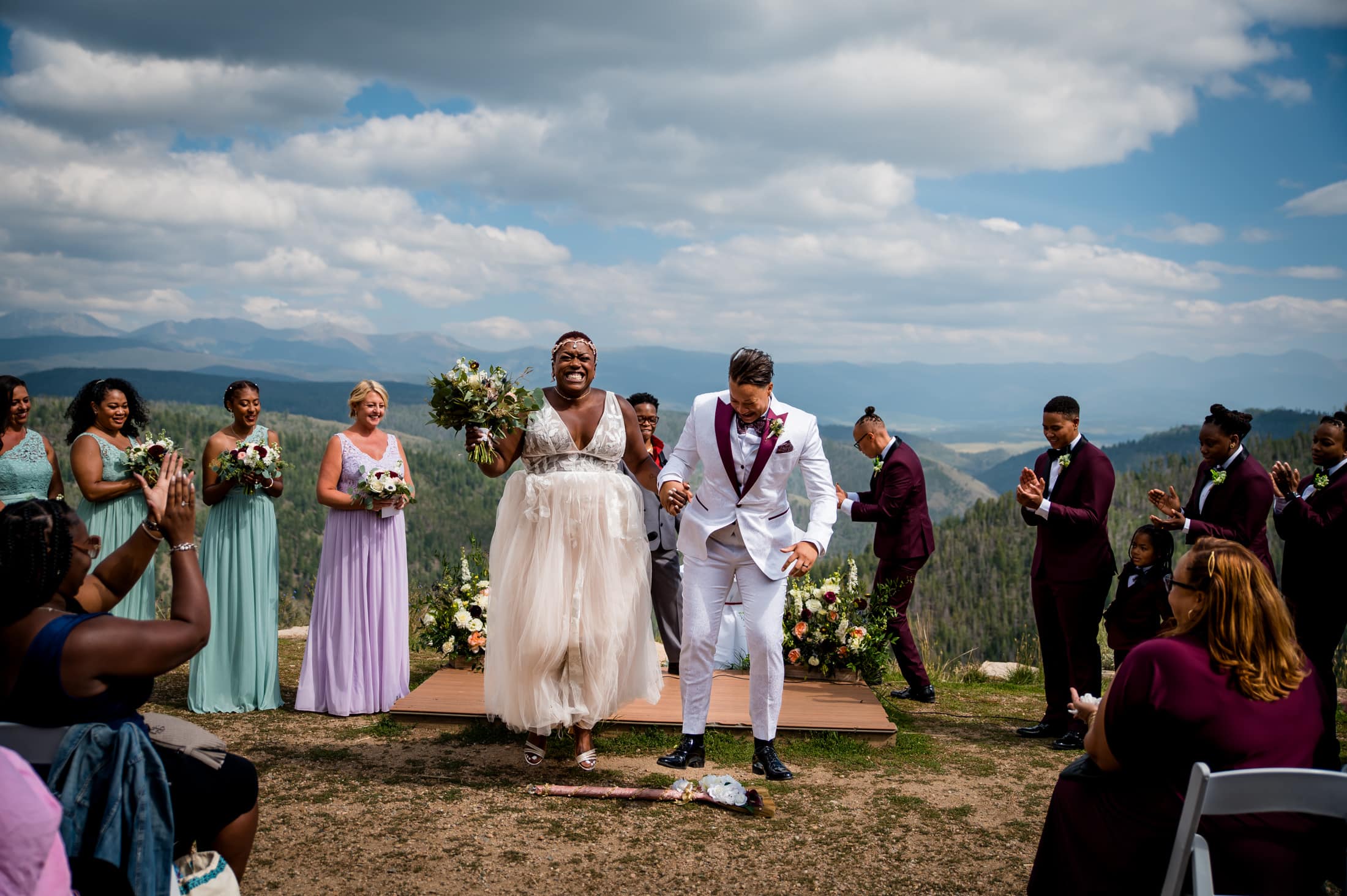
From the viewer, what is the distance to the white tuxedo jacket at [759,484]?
559 centimetres

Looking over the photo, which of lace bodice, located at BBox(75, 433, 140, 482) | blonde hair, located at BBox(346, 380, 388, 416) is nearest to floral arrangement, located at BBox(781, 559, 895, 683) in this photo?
blonde hair, located at BBox(346, 380, 388, 416)

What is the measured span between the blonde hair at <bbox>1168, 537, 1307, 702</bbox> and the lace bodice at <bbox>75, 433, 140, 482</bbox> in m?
7.26

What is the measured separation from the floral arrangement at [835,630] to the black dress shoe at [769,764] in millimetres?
1880

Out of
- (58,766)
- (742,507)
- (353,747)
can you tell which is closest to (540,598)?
(742,507)

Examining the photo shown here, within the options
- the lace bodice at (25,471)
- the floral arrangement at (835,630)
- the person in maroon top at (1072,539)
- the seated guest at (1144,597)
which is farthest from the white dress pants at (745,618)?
the lace bodice at (25,471)

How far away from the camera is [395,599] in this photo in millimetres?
Result: 7492

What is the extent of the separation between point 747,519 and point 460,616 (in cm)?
322

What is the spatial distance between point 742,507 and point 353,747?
3.15 metres

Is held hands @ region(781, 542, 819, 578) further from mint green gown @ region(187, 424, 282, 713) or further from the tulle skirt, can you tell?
mint green gown @ region(187, 424, 282, 713)

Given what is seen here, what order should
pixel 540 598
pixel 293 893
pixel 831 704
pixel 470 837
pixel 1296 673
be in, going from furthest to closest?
1. pixel 831 704
2. pixel 540 598
3. pixel 470 837
4. pixel 293 893
5. pixel 1296 673

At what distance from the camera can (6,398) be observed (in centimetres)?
704

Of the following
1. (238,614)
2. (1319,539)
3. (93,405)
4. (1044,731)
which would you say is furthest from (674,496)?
(93,405)

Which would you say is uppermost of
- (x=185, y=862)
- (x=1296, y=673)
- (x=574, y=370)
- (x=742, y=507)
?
(x=574, y=370)

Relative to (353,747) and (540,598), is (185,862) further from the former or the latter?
(353,747)
